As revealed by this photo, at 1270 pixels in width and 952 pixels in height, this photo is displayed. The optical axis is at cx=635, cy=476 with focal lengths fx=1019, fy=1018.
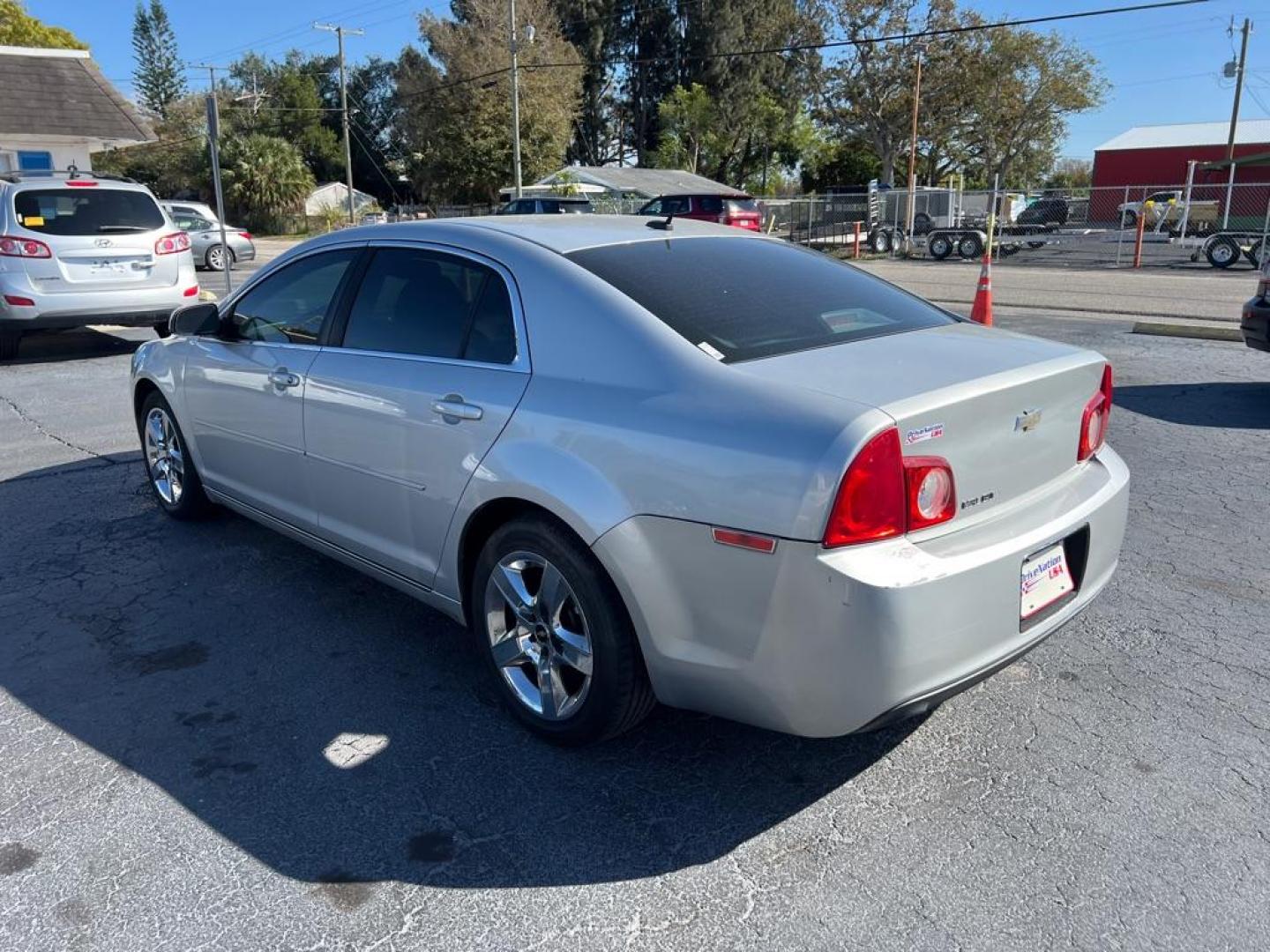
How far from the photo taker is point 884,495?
2480 mm

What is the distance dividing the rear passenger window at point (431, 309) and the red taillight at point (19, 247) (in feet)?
25.7

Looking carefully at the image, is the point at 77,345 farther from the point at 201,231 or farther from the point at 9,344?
the point at 201,231

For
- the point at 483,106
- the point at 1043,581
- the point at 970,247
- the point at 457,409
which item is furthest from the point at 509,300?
the point at 483,106

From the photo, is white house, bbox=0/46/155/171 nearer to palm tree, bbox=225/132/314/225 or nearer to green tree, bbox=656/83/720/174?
palm tree, bbox=225/132/314/225

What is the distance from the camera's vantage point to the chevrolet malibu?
250 centimetres

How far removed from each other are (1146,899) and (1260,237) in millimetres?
25520

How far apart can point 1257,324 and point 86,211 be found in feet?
35.2

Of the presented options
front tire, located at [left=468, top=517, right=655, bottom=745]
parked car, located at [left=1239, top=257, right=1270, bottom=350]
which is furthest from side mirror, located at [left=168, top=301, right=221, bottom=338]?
parked car, located at [left=1239, top=257, right=1270, bottom=350]

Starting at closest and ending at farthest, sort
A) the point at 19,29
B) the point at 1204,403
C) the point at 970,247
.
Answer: the point at 1204,403
the point at 970,247
the point at 19,29

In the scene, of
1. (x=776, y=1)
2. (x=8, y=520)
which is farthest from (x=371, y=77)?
(x=8, y=520)

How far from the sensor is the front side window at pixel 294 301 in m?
4.10

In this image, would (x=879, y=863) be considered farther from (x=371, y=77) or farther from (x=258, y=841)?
(x=371, y=77)

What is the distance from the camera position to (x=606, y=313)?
3.04 meters

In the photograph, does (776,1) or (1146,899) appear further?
(776,1)
